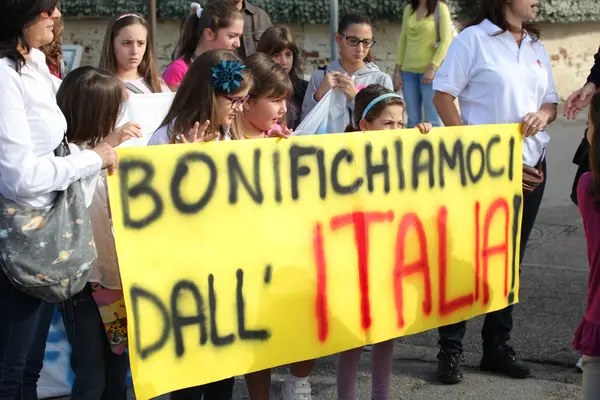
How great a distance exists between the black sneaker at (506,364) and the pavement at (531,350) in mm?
48

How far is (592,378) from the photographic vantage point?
329 cm

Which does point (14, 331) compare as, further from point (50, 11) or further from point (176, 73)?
point (176, 73)

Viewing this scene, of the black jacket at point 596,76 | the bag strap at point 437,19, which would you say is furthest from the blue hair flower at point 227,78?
the bag strap at point 437,19

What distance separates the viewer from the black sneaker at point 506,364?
464 cm

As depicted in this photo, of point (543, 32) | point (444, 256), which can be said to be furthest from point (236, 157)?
point (543, 32)

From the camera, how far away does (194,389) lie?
3598 mm

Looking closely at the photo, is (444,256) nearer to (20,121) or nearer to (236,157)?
(236,157)

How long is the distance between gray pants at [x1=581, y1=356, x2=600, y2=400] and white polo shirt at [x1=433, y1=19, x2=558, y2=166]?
151 cm

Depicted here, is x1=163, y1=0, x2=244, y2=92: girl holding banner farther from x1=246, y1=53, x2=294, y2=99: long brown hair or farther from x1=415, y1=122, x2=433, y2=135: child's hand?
x1=415, y1=122, x2=433, y2=135: child's hand

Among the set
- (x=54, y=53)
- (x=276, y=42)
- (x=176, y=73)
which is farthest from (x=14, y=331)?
(x=276, y=42)

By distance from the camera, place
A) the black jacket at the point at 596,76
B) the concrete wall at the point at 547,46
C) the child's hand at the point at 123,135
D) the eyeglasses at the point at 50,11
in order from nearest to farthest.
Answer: the eyeglasses at the point at 50,11 → the child's hand at the point at 123,135 → the black jacket at the point at 596,76 → the concrete wall at the point at 547,46

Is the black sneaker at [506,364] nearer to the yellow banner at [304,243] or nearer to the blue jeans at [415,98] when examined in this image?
the yellow banner at [304,243]

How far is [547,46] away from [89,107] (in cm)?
967

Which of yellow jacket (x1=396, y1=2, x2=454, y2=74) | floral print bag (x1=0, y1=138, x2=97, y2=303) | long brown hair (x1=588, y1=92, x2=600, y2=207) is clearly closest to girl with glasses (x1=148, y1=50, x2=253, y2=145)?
floral print bag (x1=0, y1=138, x2=97, y2=303)
